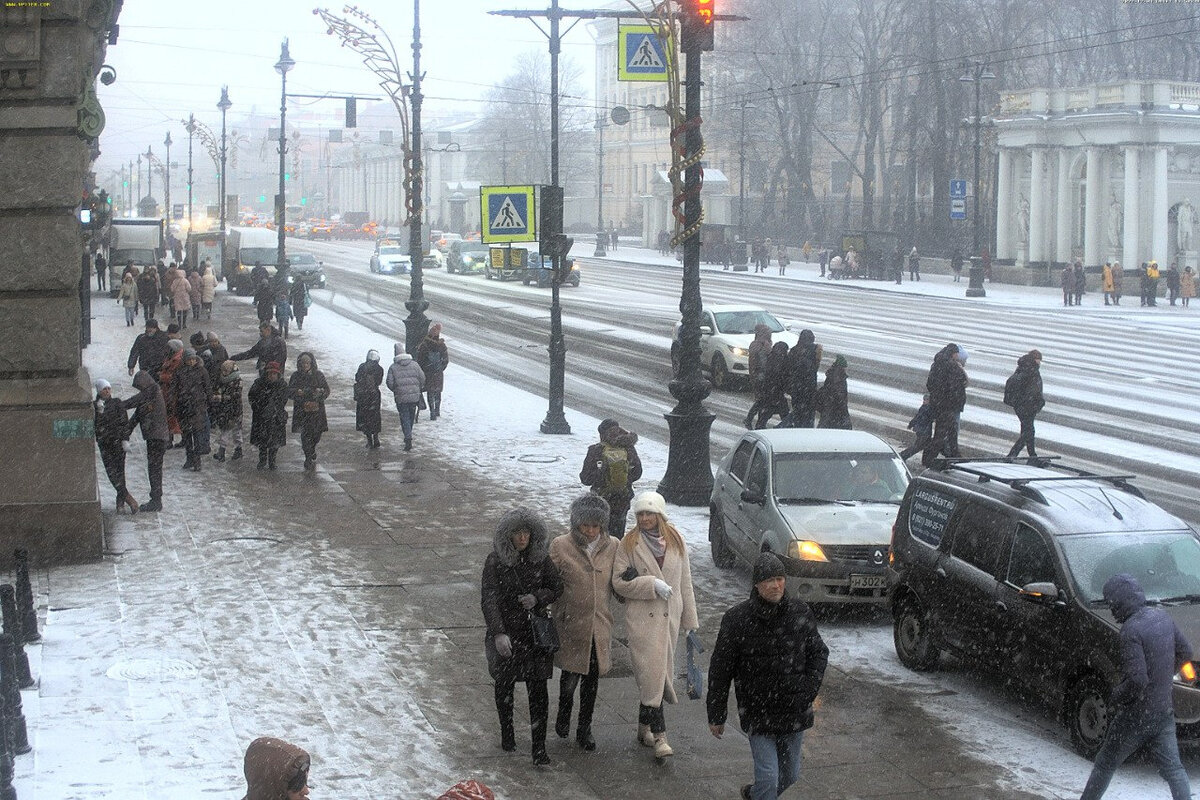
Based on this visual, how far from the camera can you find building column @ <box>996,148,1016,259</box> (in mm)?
63031

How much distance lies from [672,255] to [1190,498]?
68.6 m

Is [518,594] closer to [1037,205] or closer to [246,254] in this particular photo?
[246,254]

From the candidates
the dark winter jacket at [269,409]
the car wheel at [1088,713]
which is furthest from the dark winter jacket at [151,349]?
the car wheel at [1088,713]

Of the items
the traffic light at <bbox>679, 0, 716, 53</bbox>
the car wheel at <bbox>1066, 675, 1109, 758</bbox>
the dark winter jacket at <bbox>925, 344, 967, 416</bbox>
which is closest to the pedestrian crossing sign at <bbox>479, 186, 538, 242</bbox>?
the dark winter jacket at <bbox>925, 344, 967, 416</bbox>

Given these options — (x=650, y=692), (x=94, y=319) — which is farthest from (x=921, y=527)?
(x=94, y=319)

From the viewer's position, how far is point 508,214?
22969 millimetres

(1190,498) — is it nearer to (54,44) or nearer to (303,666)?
(303,666)

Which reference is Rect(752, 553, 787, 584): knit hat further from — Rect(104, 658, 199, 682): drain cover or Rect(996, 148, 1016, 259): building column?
Rect(996, 148, 1016, 259): building column

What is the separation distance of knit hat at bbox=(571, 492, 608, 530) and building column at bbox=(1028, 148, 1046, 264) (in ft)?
182

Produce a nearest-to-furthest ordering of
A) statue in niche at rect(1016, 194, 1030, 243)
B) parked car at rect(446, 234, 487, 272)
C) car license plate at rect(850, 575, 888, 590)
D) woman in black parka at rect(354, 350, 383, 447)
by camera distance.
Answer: car license plate at rect(850, 575, 888, 590) < woman in black parka at rect(354, 350, 383, 447) < statue in niche at rect(1016, 194, 1030, 243) < parked car at rect(446, 234, 487, 272)

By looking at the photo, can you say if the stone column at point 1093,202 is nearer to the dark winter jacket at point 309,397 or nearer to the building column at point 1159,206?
the building column at point 1159,206

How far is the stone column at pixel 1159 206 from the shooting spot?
55.1 meters

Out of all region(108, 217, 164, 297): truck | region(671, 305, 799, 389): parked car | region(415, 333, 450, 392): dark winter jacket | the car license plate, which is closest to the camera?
the car license plate

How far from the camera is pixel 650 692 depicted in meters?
8.78
